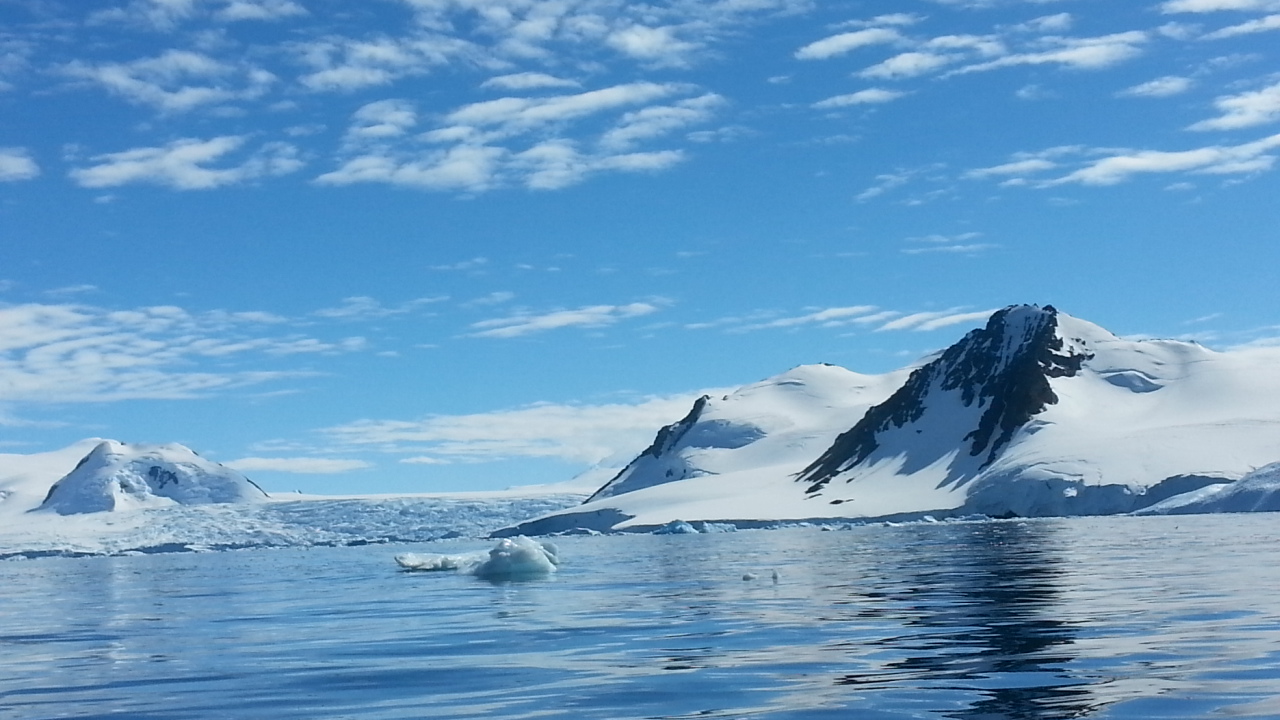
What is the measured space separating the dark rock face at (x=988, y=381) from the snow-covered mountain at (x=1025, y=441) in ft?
0.84

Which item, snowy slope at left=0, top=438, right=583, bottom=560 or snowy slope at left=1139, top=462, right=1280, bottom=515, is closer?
snowy slope at left=1139, top=462, right=1280, bottom=515

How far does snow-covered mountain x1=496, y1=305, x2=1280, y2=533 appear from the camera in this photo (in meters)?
109

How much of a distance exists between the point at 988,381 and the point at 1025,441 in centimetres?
3007

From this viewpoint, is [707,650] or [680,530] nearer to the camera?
[707,650]

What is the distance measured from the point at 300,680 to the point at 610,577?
68.3 ft

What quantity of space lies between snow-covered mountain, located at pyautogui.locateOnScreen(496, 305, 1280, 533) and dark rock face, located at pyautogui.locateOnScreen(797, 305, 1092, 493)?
10.1 inches

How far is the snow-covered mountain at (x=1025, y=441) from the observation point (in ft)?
358

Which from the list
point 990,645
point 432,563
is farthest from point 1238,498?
point 990,645

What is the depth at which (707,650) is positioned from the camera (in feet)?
45.2

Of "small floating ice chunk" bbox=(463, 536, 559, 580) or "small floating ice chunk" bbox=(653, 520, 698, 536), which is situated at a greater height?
"small floating ice chunk" bbox=(463, 536, 559, 580)

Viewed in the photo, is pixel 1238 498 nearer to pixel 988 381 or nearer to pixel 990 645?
pixel 990 645

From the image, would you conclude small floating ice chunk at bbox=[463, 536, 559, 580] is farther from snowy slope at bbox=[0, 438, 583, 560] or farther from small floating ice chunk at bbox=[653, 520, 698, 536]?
snowy slope at bbox=[0, 438, 583, 560]

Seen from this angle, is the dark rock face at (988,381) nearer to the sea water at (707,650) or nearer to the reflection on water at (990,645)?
the sea water at (707,650)

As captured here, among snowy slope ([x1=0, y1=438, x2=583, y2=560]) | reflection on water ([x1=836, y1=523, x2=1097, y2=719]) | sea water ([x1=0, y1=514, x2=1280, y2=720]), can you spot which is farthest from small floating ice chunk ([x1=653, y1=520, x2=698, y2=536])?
reflection on water ([x1=836, y1=523, x2=1097, y2=719])
